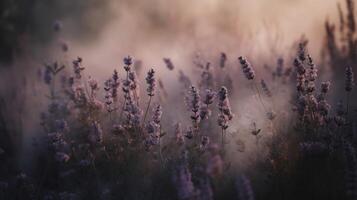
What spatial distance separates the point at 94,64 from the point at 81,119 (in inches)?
140

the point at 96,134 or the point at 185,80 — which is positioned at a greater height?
the point at 185,80

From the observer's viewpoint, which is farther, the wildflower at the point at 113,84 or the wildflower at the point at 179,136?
the wildflower at the point at 113,84

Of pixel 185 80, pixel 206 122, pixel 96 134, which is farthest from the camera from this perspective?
pixel 185 80

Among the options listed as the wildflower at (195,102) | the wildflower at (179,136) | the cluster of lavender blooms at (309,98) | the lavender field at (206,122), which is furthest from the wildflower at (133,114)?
the cluster of lavender blooms at (309,98)

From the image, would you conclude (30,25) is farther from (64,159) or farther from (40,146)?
(64,159)

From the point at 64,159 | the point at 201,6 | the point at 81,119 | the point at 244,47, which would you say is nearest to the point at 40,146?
the point at 81,119

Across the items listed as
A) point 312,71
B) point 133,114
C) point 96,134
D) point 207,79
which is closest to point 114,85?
point 133,114

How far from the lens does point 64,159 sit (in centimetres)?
361

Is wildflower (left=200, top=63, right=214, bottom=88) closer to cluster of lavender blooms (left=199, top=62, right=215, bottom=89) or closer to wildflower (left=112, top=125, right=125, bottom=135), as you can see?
cluster of lavender blooms (left=199, top=62, right=215, bottom=89)

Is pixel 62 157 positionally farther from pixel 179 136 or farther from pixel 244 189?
pixel 244 189

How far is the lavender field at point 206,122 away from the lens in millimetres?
3041

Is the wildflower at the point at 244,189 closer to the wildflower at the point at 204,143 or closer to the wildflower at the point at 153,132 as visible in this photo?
the wildflower at the point at 204,143

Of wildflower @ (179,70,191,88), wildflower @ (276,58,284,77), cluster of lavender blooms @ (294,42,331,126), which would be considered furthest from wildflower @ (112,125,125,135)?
wildflower @ (276,58,284,77)

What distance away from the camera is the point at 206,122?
13.6ft
